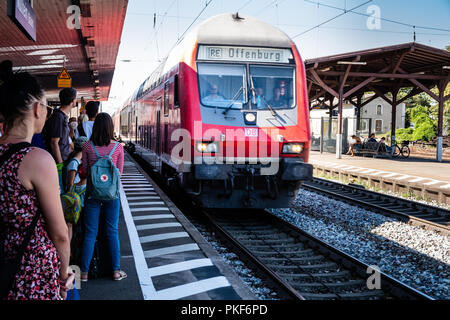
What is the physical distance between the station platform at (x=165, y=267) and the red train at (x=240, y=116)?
3.36ft

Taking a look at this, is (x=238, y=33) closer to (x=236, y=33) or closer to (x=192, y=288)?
(x=236, y=33)

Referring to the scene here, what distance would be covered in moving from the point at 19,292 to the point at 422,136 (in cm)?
3312

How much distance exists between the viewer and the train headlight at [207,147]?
748cm

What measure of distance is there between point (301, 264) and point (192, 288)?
215 centimetres

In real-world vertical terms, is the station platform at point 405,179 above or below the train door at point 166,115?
below

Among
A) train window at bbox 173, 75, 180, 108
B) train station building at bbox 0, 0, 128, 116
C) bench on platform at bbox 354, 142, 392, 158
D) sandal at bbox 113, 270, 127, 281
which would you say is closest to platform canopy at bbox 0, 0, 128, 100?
train station building at bbox 0, 0, 128, 116

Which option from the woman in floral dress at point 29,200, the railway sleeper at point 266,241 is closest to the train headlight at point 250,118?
the railway sleeper at point 266,241

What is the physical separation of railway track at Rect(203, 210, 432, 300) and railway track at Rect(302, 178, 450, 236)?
9.17 feet

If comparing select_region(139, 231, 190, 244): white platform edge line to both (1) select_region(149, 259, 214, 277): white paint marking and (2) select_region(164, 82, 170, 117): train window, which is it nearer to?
(1) select_region(149, 259, 214, 277): white paint marking

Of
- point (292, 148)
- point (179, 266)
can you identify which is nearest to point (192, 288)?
point (179, 266)

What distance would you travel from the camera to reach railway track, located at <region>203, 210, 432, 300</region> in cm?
501

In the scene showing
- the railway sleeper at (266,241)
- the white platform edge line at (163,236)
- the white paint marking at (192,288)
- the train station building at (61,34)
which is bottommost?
the railway sleeper at (266,241)

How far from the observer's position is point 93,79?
25.5 m

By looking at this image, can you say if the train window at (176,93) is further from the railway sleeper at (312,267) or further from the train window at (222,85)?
the railway sleeper at (312,267)
